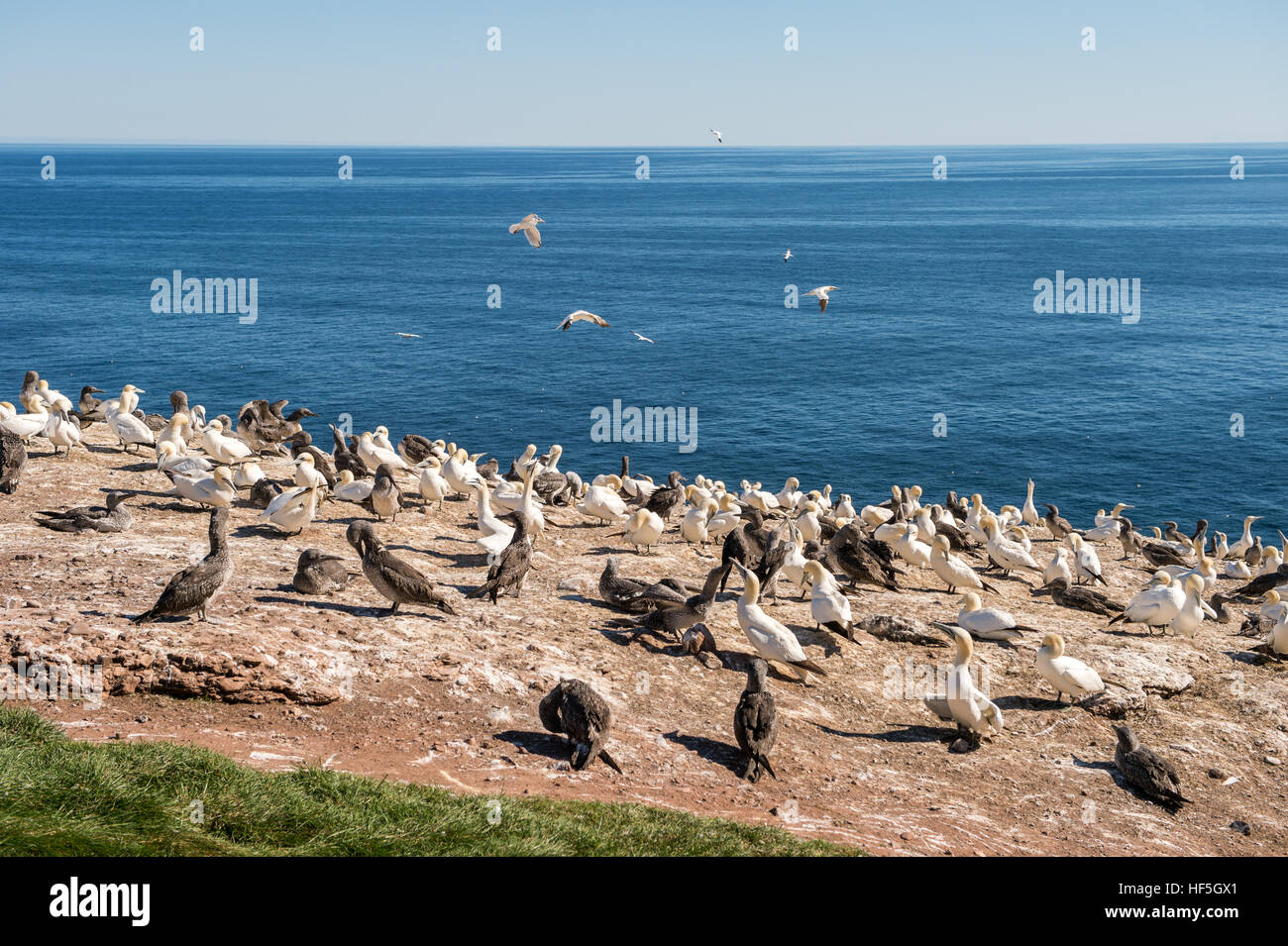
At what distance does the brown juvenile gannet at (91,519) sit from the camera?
17.4 m

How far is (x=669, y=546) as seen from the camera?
23.0m

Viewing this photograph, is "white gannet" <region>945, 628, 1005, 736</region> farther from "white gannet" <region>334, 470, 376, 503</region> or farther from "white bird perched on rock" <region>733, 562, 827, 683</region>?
"white gannet" <region>334, 470, 376, 503</region>

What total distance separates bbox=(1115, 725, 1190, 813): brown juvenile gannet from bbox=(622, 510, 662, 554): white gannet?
33.1ft

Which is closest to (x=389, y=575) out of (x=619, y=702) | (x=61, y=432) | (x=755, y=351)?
(x=619, y=702)

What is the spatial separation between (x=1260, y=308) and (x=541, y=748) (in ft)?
357

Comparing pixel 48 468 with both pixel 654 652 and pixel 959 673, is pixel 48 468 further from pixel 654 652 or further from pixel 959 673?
pixel 959 673

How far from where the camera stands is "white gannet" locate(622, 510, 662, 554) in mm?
21062

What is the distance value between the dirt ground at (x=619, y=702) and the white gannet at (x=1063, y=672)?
1.55 ft

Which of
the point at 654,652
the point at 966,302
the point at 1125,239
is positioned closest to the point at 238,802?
the point at 654,652

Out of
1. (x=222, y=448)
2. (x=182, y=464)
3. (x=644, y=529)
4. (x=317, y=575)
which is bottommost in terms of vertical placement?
(x=644, y=529)

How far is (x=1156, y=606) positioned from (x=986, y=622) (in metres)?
4.35

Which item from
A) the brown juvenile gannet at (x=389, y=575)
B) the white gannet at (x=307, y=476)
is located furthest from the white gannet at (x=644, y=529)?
the brown juvenile gannet at (x=389, y=575)

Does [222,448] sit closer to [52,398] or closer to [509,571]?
[52,398]

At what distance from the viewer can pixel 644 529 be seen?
69.3 feet
